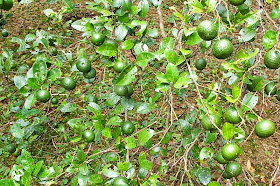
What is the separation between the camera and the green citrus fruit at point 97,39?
1.55 metres

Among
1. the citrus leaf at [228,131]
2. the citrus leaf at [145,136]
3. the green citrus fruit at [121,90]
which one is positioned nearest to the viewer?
the citrus leaf at [228,131]

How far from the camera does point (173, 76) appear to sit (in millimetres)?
1326

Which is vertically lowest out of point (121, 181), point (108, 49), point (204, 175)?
point (204, 175)

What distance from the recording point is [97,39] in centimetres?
156

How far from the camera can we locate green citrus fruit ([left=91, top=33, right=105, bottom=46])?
5.10ft

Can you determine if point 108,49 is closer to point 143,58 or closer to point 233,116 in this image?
point 143,58

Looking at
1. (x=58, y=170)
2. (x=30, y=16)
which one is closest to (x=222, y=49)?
(x=58, y=170)

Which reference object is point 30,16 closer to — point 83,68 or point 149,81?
point 149,81

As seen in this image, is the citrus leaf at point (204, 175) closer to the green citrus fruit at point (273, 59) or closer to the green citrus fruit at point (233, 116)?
the green citrus fruit at point (233, 116)

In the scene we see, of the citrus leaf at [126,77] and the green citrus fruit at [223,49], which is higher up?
the green citrus fruit at [223,49]

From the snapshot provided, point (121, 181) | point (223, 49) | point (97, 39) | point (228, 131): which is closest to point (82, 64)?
point (97, 39)

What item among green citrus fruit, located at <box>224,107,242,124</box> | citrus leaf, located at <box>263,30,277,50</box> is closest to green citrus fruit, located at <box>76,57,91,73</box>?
green citrus fruit, located at <box>224,107,242,124</box>

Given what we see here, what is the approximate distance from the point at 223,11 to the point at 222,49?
63 cm

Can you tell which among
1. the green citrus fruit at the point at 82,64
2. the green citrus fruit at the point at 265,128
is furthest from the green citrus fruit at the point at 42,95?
the green citrus fruit at the point at 265,128
